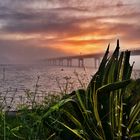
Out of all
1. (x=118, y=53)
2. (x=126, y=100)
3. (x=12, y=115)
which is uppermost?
(x=118, y=53)

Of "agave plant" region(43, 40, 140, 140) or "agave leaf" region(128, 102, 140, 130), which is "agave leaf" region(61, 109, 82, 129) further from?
"agave leaf" region(128, 102, 140, 130)

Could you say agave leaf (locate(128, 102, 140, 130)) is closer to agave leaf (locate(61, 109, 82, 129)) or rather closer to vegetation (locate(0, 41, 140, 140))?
vegetation (locate(0, 41, 140, 140))

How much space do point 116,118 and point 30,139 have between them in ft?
3.71

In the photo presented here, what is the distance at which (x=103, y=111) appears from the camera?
551 centimetres

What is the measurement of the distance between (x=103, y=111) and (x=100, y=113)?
5 cm

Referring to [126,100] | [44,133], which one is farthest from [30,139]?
[126,100]

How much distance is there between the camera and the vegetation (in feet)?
17.7

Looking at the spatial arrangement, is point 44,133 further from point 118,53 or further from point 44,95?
point 44,95

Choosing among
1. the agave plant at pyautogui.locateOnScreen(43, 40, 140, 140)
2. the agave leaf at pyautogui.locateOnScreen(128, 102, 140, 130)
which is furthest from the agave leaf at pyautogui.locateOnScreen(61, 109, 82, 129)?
the agave leaf at pyautogui.locateOnScreen(128, 102, 140, 130)

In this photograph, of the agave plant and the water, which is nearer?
the agave plant

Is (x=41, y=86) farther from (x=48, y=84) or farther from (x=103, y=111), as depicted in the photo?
(x=103, y=111)

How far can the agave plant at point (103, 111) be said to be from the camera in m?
5.40

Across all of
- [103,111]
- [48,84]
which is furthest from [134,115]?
[48,84]

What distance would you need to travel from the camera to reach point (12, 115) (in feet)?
29.5
